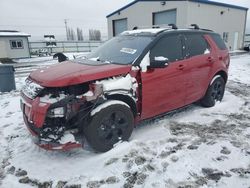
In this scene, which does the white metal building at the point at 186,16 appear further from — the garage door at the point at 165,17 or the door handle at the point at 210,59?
the door handle at the point at 210,59

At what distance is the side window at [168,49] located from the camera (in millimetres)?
4266

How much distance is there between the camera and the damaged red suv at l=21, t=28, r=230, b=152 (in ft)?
10.9

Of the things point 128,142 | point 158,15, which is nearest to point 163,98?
point 128,142

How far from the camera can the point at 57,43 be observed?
30812 mm

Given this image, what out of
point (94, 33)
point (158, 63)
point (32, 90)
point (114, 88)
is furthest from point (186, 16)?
point (94, 33)

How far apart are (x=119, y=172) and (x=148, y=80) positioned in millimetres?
1574

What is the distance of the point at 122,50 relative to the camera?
175 inches

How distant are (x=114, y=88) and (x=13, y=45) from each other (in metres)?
25.6

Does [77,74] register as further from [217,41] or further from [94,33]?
[94,33]

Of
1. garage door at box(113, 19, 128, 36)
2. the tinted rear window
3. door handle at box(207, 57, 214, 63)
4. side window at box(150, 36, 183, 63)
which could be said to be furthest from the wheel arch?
garage door at box(113, 19, 128, 36)

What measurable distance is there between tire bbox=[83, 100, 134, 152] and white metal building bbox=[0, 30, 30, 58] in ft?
80.5

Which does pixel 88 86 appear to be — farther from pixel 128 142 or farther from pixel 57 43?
pixel 57 43

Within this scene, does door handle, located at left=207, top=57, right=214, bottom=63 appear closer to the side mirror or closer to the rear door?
the rear door

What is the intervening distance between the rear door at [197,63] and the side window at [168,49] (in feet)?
0.79
